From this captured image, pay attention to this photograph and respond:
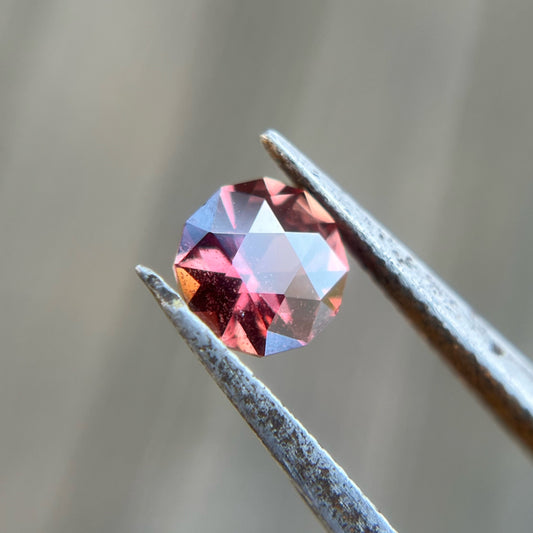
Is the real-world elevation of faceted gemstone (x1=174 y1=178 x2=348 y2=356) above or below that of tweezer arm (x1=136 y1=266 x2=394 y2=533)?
above

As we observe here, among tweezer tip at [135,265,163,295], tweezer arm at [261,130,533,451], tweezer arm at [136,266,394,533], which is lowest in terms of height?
tweezer arm at [136,266,394,533]

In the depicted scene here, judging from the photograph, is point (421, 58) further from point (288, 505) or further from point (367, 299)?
point (288, 505)

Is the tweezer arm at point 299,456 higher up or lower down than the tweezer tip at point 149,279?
lower down

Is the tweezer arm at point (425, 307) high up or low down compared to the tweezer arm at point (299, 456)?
up

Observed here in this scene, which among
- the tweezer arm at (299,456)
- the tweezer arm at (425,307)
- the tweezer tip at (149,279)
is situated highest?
the tweezer arm at (425,307)

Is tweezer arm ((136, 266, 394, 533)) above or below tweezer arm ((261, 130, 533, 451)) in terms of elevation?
below

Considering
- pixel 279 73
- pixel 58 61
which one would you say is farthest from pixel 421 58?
pixel 58 61
